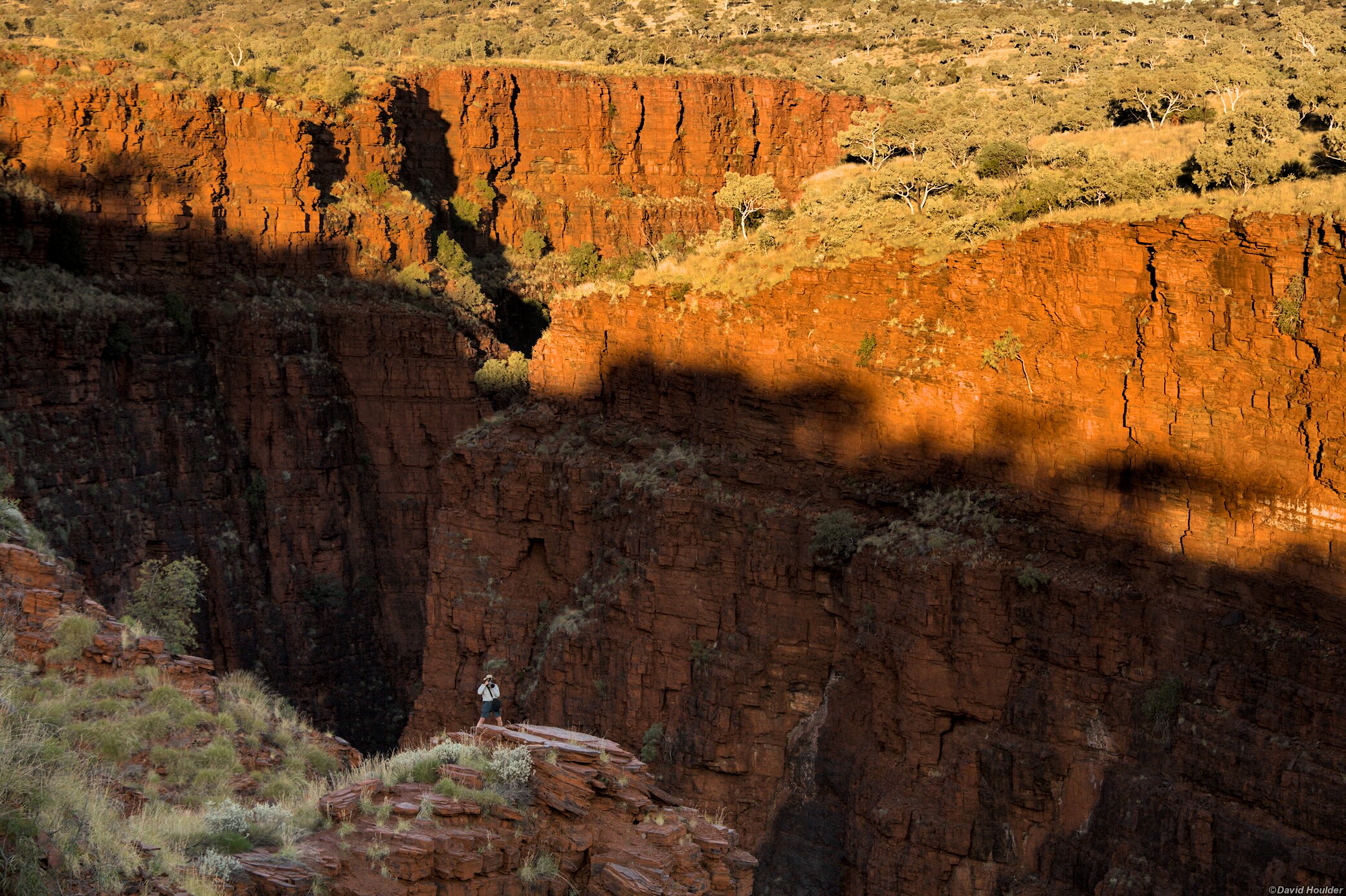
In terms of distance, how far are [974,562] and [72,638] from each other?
1324 cm

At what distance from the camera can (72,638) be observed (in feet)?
60.6

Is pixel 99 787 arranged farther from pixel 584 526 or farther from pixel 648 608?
pixel 584 526

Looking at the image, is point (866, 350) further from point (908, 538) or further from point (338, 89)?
point (338, 89)

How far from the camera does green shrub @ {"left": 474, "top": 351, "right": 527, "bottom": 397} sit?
47.8m

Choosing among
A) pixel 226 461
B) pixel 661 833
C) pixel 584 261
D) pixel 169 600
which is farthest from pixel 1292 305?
pixel 584 261

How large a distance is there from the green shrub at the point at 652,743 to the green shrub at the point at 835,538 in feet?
16.1

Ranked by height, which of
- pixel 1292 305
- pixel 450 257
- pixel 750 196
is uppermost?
pixel 750 196

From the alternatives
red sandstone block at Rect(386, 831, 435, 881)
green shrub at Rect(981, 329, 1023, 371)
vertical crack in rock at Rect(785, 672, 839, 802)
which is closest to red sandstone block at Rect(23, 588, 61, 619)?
red sandstone block at Rect(386, 831, 435, 881)

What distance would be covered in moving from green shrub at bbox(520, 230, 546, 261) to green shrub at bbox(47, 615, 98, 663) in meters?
48.0

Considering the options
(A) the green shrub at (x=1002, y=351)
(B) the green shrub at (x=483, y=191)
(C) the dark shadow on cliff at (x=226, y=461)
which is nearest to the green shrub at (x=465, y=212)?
(B) the green shrub at (x=483, y=191)

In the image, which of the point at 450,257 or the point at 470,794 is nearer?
the point at 470,794

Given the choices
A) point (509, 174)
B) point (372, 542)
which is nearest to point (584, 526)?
point (372, 542)

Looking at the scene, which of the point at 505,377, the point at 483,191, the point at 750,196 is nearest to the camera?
the point at 750,196

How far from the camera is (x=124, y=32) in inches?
2463
